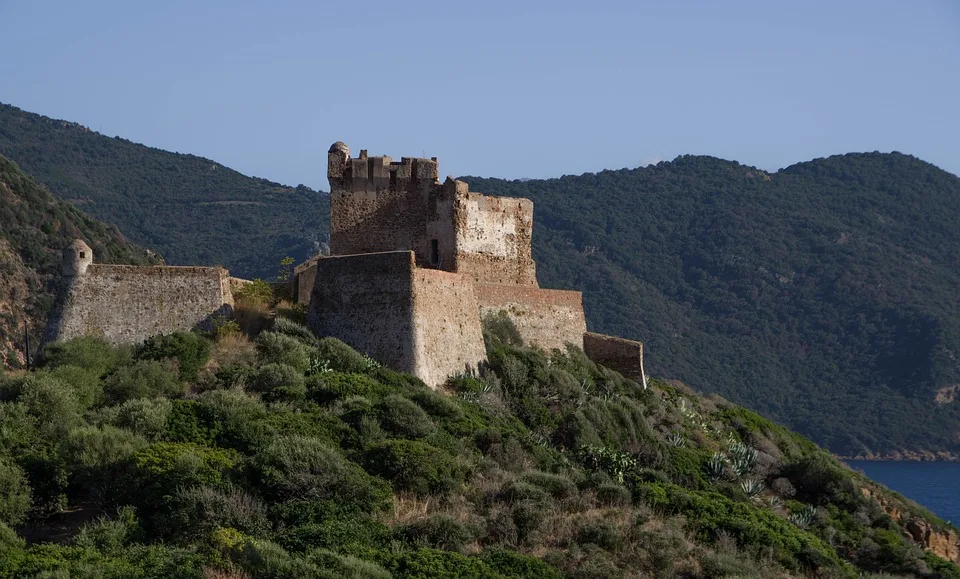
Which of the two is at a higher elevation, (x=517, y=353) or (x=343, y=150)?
(x=343, y=150)

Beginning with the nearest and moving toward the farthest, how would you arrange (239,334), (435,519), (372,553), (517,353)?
1. (372,553)
2. (435,519)
3. (239,334)
4. (517,353)

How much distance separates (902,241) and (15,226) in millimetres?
66456

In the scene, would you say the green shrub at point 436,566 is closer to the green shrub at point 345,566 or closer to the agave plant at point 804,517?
the green shrub at point 345,566

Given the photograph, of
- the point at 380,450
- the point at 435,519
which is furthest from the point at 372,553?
the point at 380,450

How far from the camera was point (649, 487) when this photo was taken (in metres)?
31.9

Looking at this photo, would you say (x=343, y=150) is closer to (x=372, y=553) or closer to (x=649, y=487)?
(x=649, y=487)

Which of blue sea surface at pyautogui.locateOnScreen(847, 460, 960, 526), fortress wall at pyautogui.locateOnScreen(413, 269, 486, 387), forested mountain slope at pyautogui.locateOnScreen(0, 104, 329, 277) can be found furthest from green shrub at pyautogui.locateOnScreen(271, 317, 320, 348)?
forested mountain slope at pyautogui.locateOnScreen(0, 104, 329, 277)

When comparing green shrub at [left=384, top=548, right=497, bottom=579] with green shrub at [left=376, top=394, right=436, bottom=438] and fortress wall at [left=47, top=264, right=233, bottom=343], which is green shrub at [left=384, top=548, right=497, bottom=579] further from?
fortress wall at [left=47, top=264, right=233, bottom=343]

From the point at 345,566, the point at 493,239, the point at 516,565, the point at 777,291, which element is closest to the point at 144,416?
the point at 345,566

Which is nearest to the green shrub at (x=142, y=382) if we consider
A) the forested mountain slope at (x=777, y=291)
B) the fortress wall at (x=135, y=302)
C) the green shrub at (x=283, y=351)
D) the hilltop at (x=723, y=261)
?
the fortress wall at (x=135, y=302)

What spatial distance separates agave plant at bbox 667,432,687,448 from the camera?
37.4m

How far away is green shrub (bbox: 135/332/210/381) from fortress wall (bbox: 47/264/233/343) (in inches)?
26.3

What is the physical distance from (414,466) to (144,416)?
5368 millimetres

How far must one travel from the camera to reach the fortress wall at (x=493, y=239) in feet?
125
